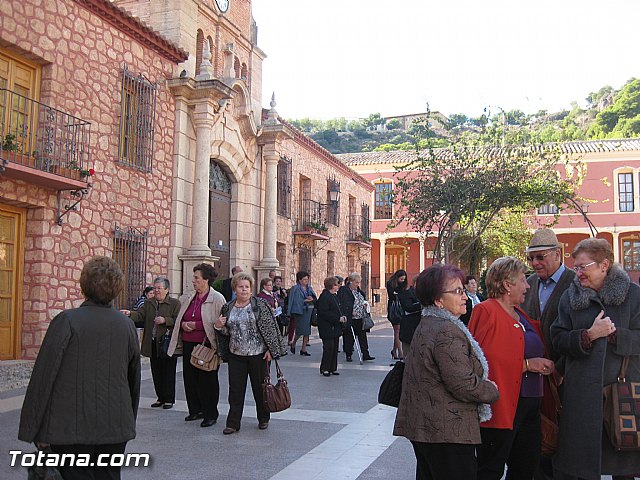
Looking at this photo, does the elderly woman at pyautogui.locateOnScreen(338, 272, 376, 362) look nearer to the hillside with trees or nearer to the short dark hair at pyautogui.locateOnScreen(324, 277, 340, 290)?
the short dark hair at pyautogui.locateOnScreen(324, 277, 340, 290)

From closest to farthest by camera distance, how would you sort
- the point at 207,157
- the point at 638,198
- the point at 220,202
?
the point at 207,157
the point at 220,202
the point at 638,198

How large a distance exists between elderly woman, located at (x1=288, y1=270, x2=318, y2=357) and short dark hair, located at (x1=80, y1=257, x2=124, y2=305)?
34.1ft

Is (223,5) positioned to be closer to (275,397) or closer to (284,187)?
(284,187)

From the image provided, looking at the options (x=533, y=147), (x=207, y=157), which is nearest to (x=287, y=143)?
(x=207, y=157)

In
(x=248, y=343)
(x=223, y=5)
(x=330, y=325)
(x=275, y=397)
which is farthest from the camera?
(x=223, y=5)

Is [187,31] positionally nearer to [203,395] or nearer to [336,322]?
[336,322]

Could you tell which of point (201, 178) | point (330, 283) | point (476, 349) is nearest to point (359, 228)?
point (201, 178)

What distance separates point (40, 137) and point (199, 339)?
506 cm

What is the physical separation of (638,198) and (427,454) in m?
36.0

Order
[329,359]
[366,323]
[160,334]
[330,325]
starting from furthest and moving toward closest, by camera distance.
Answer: [366,323], [330,325], [329,359], [160,334]

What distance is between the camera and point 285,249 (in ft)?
63.7

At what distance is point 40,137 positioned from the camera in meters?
10.0

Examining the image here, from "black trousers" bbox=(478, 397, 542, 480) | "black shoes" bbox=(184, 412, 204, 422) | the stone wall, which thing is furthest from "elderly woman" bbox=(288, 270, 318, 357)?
"black trousers" bbox=(478, 397, 542, 480)

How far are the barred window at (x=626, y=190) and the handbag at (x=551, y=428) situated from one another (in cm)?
3475
